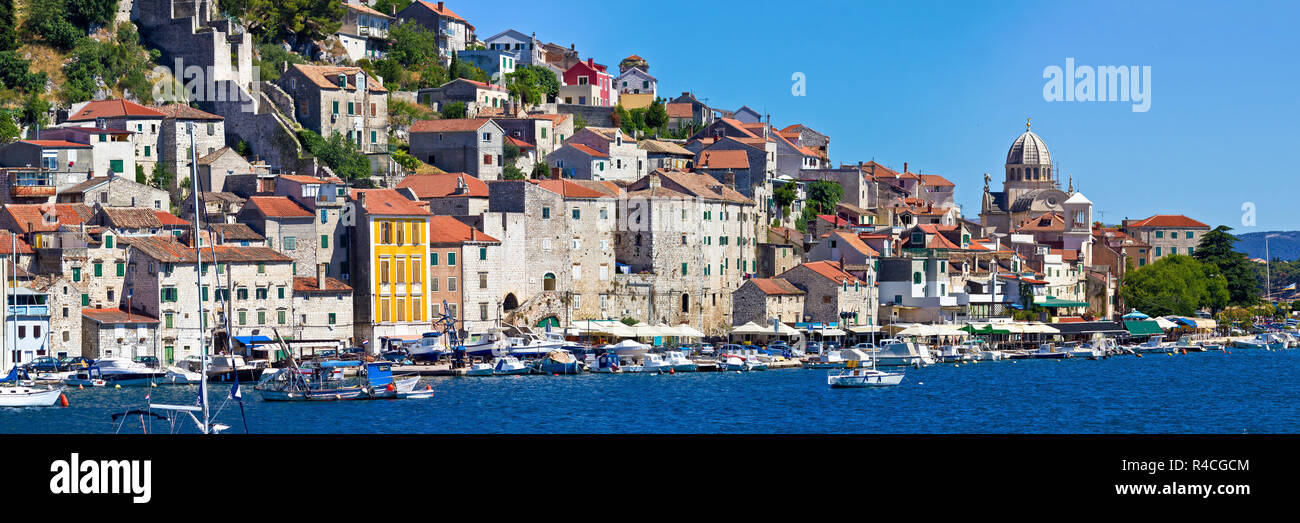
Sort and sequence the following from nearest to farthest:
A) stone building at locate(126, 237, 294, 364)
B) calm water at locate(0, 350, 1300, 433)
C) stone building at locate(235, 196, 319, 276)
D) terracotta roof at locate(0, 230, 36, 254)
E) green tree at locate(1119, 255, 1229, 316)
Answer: calm water at locate(0, 350, 1300, 433)
terracotta roof at locate(0, 230, 36, 254)
stone building at locate(126, 237, 294, 364)
stone building at locate(235, 196, 319, 276)
green tree at locate(1119, 255, 1229, 316)

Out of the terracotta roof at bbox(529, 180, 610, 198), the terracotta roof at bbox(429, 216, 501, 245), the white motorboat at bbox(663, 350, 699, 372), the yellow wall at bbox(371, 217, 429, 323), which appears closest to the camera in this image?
the yellow wall at bbox(371, 217, 429, 323)

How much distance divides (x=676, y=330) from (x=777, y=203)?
18.0 metres

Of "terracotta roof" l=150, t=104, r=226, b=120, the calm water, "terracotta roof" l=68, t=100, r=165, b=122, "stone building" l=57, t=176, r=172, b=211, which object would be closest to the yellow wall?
the calm water

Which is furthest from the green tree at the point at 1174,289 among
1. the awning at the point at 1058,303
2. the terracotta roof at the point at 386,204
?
the terracotta roof at the point at 386,204

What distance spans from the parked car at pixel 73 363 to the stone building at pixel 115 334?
0.39 m

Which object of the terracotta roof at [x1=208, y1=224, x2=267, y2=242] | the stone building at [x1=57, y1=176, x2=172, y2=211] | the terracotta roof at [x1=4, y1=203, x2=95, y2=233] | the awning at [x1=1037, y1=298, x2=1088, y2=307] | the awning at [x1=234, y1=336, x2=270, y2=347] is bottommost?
the awning at [x1=234, y1=336, x2=270, y2=347]

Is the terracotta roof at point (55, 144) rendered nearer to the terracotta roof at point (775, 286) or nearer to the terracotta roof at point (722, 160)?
the terracotta roof at point (775, 286)

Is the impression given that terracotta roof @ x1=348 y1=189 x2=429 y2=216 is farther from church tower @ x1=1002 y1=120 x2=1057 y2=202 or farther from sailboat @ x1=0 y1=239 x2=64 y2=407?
church tower @ x1=1002 y1=120 x2=1057 y2=202

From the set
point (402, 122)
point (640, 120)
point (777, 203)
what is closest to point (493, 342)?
point (402, 122)

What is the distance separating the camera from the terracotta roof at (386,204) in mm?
61938

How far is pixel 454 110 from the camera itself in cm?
8112

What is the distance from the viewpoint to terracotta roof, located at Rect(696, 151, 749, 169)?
8338 cm

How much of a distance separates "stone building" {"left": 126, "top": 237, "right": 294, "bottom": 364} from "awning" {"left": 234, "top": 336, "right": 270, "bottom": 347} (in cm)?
22
